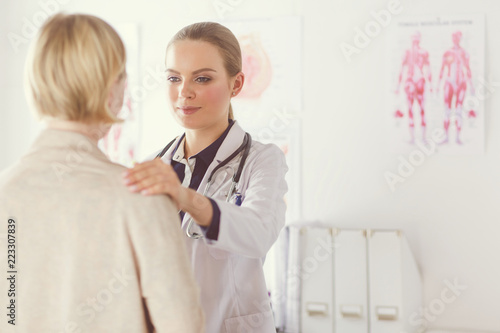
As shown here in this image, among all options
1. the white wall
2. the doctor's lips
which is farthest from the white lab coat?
the white wall

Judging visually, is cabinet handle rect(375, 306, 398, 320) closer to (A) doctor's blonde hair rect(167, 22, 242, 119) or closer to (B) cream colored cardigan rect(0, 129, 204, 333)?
(A) doctor's blonde hair rect(167, 22, 242, 119)

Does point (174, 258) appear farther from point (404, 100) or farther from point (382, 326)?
point (404, 100)

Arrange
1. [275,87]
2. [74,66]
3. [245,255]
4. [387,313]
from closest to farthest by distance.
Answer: [74,66] → [245,255] → [387,313] → [275,87]

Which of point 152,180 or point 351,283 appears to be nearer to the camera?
point 152,180

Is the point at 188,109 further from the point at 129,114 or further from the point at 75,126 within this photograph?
the point at 129,114

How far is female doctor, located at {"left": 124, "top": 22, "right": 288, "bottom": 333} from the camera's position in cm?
108

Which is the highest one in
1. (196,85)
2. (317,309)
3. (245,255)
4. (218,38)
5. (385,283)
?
(218,38)

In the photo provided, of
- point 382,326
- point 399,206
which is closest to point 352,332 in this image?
point 382,326

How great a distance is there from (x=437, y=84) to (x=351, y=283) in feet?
3.02

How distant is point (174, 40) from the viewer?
4.47 feet

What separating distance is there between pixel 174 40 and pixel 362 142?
4.38 ft

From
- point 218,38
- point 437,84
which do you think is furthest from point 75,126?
point 437,84

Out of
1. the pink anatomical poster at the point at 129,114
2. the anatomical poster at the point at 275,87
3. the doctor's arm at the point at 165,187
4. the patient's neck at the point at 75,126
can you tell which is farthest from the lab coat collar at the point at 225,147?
the pink anatomical poster at the point at 129,114

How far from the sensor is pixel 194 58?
1.31 meters
